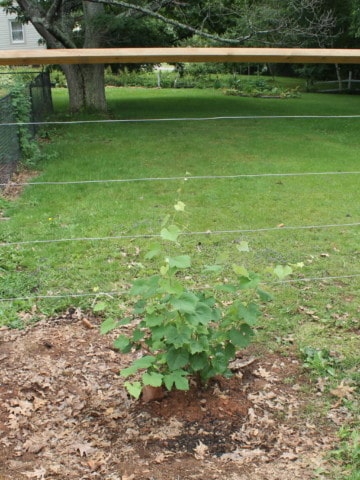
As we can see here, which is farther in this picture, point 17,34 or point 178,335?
point 17,34

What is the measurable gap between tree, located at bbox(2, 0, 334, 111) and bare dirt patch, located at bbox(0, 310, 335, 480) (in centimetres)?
1066

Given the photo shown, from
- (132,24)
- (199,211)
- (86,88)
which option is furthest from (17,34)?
(199,211)

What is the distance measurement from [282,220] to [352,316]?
249 cm

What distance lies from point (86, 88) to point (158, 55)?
1262cm

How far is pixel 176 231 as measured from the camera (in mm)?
2535

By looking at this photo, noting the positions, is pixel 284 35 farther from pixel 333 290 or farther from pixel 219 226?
pixel 333 290

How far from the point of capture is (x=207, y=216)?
6.47m

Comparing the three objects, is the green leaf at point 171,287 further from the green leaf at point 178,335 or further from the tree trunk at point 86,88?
the tree trunk at point 86,88

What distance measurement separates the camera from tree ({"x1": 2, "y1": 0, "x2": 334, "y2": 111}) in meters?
12.8

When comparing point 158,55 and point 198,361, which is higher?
point 158,55

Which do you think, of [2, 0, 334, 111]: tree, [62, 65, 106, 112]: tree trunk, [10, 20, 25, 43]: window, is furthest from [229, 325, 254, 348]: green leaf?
[10, 20, 25, 43]: window

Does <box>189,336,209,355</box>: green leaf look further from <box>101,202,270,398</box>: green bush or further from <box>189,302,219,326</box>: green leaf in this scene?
<box>189,302,219,326</box>: green leaf

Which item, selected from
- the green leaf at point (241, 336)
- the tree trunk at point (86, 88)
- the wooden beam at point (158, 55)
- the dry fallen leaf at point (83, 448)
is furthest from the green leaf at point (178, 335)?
the tree trunk at point (86, 88)

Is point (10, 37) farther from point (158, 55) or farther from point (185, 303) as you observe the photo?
point (185, 303)
